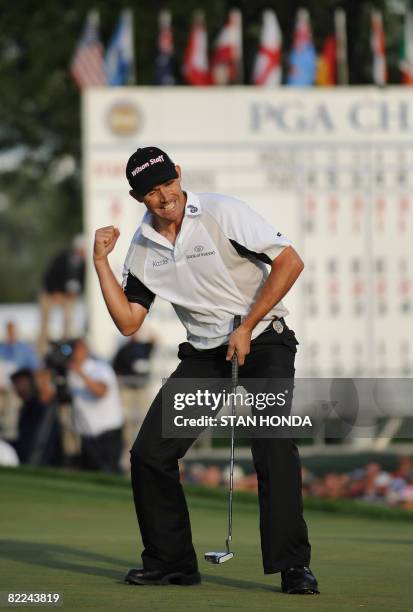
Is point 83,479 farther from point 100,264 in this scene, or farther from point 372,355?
point 372,355

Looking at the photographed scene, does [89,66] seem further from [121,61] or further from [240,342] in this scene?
[240,342]

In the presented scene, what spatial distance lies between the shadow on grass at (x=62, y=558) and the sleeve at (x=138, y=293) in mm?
1149

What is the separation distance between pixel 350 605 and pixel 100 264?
182 centimetres

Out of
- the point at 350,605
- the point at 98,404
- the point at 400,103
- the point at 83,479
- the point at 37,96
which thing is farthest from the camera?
the point at 37,96

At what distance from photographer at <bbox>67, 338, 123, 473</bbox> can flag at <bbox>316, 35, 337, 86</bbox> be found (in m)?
8.38

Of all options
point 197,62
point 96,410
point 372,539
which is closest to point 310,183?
point 197,62

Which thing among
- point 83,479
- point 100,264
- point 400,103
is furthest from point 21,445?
point 100,264

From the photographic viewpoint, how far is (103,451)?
1725 centimetres

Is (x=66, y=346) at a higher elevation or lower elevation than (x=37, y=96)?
lower

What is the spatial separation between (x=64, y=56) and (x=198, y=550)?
28032 mm

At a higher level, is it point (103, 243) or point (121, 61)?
point (121, 61)

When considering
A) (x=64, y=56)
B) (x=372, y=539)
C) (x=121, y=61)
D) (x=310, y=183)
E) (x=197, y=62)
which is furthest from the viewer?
(x=64, y=56)

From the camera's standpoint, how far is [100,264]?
7.00 m

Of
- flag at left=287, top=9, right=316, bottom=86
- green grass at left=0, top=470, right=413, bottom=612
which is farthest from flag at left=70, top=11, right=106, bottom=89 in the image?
green grass at left=0, top=470, right=413, bottom=612
